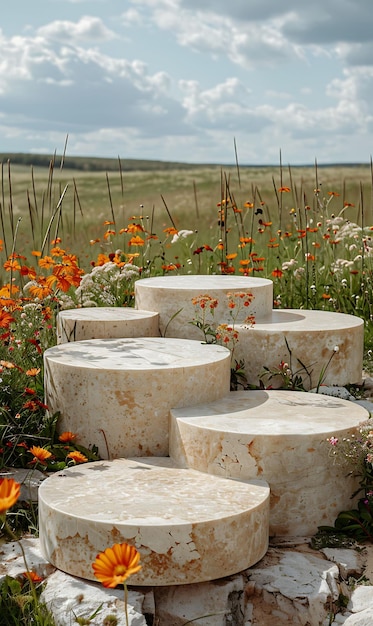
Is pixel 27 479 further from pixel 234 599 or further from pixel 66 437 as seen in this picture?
pixel 234 599

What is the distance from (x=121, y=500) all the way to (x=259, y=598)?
736 mm

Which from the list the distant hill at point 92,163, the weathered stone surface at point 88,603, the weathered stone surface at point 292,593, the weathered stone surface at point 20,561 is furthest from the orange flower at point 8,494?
the distant hill at point 92,163

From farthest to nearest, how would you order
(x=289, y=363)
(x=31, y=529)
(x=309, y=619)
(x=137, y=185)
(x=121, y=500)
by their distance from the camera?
(x=137, y=185), (x=289, y=363), (x=31, y=529), (x=121, y=500), (x=309, y=619)

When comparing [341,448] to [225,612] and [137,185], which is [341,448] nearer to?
[225,612]

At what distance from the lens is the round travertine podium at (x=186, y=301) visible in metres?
5.34

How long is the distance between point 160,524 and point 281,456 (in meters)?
0.85

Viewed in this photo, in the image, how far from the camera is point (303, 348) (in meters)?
5.15

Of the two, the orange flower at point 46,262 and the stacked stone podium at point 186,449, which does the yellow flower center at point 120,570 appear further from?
the orange flower at point 46,262

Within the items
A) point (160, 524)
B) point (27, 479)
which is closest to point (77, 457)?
point (27, 479)

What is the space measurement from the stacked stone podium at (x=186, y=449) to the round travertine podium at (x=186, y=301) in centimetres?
4

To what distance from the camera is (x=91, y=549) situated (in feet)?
10.8

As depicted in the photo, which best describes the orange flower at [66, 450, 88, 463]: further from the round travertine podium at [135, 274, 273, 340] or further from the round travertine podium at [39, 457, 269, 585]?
the round travertine podium at [135, 274, 273, 340]

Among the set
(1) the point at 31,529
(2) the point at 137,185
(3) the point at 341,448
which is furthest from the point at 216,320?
(2) the point at 137,185

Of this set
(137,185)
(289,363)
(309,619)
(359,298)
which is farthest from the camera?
(137,185)
